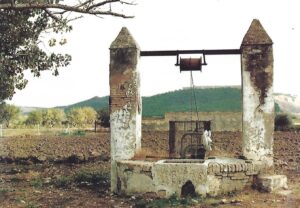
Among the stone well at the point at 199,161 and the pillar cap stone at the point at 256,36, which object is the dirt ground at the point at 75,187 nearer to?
the stone well at the point at 199,161

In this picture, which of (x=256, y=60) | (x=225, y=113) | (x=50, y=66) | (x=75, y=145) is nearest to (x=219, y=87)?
(x=225, y=113)

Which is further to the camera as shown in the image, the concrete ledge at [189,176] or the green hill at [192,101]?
the green hill at [192,101]

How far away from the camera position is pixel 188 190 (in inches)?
382

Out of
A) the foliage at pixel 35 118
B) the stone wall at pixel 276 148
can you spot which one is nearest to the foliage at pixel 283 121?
A: the stone wall at pixel 276 148

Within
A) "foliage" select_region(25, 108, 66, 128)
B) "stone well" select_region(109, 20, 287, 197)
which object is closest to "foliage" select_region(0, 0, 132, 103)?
"stone well" select_region(109, 20, 287, 197)

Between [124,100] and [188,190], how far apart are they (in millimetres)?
2598

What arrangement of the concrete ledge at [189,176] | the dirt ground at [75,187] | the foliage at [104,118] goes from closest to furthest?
the dirt ground at [75,187] → the concrete ledge at [189,176] → the foliage at [104,118]

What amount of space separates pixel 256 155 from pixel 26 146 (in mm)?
16201

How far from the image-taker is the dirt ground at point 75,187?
9125 mm

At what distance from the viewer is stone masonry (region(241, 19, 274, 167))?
1024 centimetres

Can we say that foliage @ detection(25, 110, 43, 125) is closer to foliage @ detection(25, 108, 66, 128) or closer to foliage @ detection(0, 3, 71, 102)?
foliage @ detection(25, 108, 66, 128)

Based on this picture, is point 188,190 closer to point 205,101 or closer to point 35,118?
point 35,118

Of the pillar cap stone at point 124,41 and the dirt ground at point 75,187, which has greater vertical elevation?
the pillar cap stone at point 124,41

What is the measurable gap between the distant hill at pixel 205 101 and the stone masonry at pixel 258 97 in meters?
55.6
